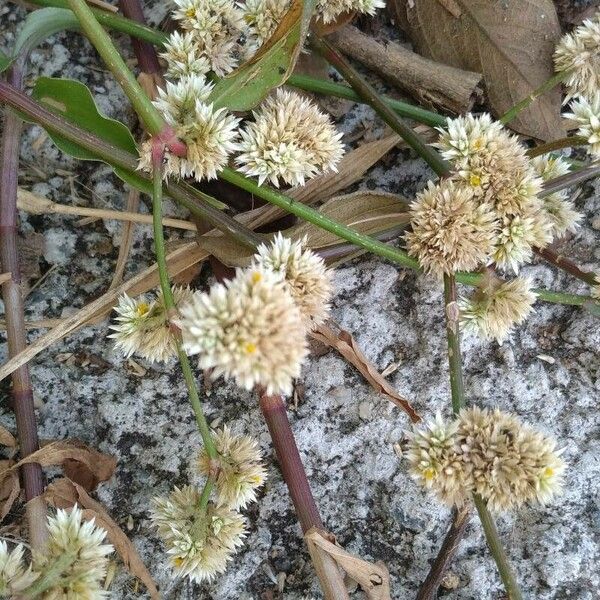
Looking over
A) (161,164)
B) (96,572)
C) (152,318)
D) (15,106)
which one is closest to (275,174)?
(161,164)

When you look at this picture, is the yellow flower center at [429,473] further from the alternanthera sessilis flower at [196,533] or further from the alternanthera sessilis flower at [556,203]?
the alternanthera sessilis flower at [556,203]

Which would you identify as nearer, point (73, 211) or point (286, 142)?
point (286, 142)

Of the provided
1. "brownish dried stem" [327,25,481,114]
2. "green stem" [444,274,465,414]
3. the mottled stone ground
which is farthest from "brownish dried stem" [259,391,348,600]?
"brownish dried stem" [327,25,481,114]

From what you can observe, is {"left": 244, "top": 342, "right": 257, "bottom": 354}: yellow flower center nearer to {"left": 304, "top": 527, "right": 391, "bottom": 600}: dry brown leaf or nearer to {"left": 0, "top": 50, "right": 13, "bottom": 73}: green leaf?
{"left": 304, "top": 527, "right": 391, "bottom": 600}: dry brown leaf

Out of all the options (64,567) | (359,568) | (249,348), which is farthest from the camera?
(359,568)

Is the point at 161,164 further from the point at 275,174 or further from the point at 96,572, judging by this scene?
the point at 96,572

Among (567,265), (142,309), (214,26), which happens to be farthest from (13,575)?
(567,265)

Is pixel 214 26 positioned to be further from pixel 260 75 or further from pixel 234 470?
pixel 234 470
